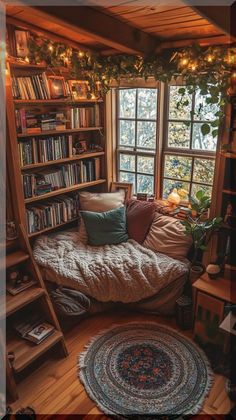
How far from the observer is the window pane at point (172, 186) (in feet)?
10.9

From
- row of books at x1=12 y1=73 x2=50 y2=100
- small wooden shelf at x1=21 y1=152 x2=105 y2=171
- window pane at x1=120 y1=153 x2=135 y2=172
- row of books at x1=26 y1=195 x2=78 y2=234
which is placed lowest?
row of books at x1=26 y1=195 x2=78 y2=234

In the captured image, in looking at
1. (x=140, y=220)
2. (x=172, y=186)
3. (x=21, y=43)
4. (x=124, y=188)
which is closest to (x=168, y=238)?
(x=140, y=220)

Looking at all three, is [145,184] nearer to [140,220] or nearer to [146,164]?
[146,164]

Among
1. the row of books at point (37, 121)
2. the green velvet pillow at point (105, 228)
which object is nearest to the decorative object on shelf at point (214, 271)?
the green velvet pillow at point (105, 228)

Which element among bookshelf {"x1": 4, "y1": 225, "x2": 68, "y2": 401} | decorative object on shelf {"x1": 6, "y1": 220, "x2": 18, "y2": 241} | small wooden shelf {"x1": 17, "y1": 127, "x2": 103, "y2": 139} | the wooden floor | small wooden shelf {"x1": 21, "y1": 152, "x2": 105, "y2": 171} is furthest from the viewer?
small wooden shelf {"x1": 21, "y1": 152, "x2": 105, "y2": 171}

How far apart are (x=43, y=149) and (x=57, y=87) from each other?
61 centimetres

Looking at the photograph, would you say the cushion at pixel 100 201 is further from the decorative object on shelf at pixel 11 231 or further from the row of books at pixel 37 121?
the decorative object on shelf at pixel 11 231

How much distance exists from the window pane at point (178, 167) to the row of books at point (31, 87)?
139 cm

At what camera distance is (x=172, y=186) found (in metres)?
3.43

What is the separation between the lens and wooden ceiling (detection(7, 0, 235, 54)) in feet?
5.89

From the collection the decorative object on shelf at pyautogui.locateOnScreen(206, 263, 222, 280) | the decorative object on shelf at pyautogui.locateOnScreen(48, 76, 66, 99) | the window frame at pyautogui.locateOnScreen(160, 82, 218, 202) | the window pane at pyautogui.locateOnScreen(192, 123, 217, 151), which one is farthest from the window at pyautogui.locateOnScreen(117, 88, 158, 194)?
the decorative object on shelf at pyautogui.locateOnScreen(206, 263, 222, 280)

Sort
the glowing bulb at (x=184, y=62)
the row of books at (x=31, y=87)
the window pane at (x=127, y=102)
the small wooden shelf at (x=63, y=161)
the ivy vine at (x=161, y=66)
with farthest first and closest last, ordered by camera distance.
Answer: the window pane at (x=127, y=102) < the small wooden shelf at (x=63, y=161) < the row of books at (x=31, y=87) < the glowing bulb at (x=184, y=62) < the ivy vine at (x=161, y=66)

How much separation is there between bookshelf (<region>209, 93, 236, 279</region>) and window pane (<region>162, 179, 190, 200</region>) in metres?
0.68

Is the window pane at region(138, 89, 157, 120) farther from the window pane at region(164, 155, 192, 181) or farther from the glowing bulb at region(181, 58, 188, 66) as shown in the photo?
the glowing bulb at region(181, 58, 188, 66)
